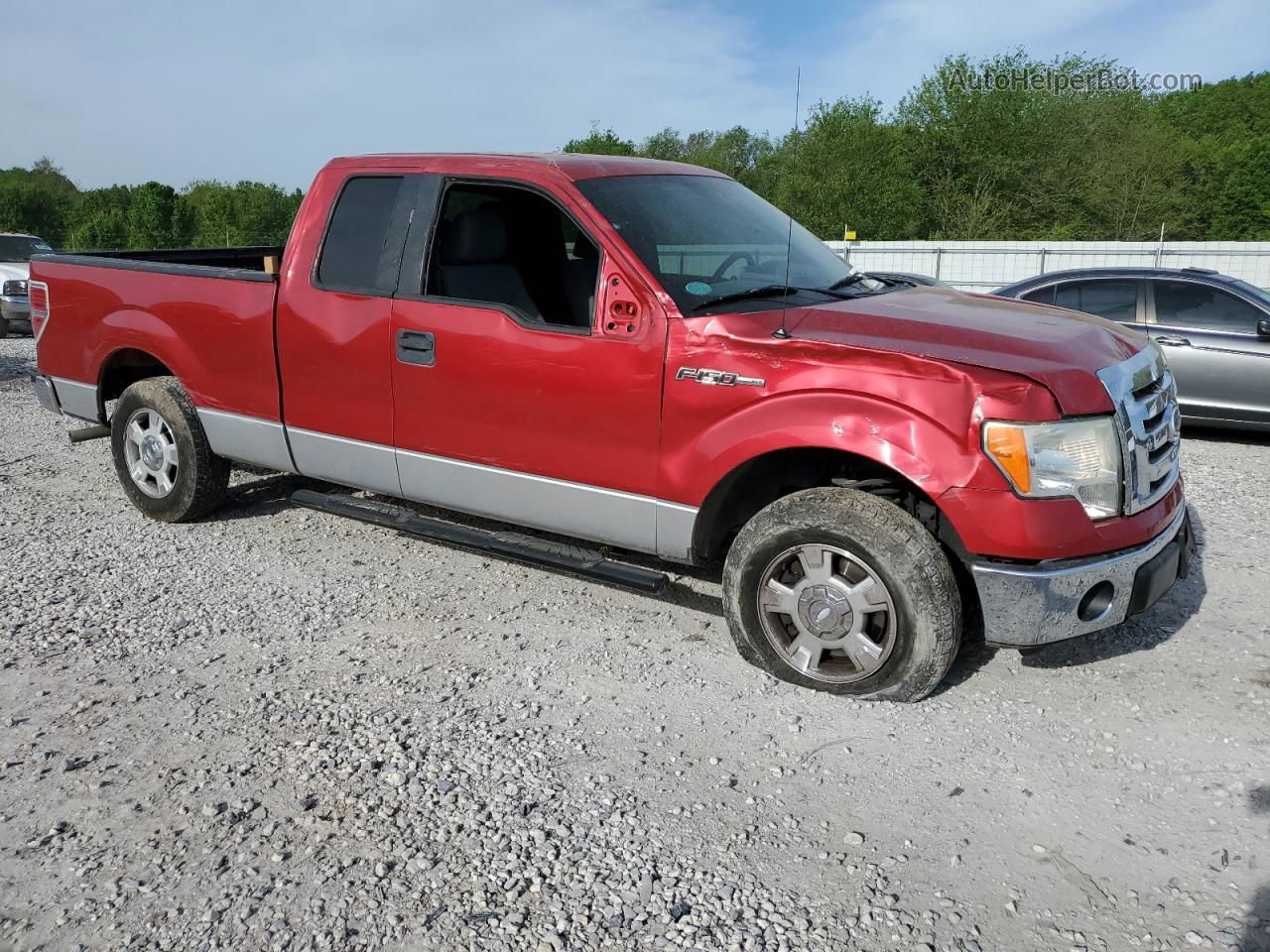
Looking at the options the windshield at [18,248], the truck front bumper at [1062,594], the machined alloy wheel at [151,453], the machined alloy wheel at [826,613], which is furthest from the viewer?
the windshield at [18,248]

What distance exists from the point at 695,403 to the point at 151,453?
3690 millimetres

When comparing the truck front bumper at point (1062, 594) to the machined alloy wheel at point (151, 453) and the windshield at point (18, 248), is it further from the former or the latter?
the windshield at point (18, 248)

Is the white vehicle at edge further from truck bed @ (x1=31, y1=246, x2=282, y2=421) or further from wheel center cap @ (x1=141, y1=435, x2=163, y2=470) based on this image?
wheel center cap @ (x1=141, y1=435, x2=163, y2=470)

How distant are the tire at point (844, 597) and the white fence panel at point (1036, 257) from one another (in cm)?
2283

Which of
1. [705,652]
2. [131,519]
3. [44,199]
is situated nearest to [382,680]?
[705,652]

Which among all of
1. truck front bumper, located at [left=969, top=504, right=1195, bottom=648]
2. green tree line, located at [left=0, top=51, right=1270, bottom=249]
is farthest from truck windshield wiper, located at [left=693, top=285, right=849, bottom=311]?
green tree line, located at [left=0, top=51, right=1270, bottom=249]

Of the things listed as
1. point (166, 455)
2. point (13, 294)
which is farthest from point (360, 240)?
point (13, 294)

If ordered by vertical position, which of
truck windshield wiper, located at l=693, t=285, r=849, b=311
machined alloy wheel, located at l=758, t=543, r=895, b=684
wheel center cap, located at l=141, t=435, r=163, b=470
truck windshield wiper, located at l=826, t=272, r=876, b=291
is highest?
truck windshield wiper, located at l=826, t=272, r=876, b=291

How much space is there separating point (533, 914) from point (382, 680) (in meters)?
1.61

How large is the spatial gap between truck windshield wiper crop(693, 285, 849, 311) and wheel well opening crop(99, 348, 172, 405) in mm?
3433

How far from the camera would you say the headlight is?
3498 millimetres

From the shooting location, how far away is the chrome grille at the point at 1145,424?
369 centimetres

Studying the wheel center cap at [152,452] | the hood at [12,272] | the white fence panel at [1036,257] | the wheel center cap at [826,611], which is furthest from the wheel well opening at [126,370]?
the white fence panel at [1036,257]

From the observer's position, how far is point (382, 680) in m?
4.18
